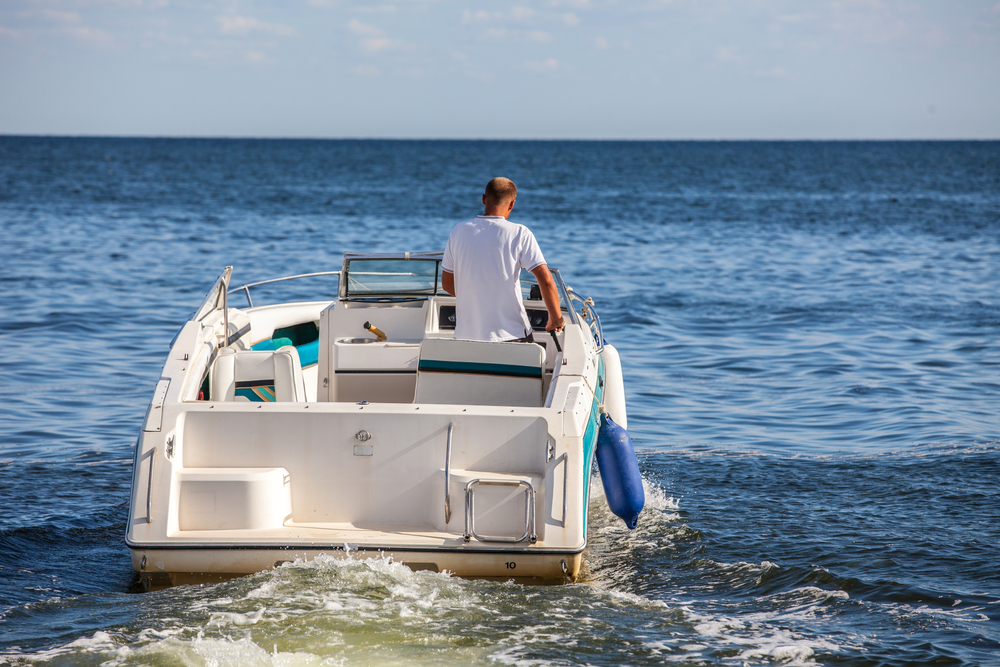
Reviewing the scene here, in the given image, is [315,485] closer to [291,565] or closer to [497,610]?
[291,565]

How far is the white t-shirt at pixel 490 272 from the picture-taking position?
16.3 ft

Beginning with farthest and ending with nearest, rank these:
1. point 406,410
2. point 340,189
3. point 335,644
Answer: point 340,189
point 406,410
point 335,644

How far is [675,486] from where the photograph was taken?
652cm

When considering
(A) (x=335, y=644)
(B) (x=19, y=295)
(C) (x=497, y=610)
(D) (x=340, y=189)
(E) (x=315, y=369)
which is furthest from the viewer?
(D) (x=340, y=189)

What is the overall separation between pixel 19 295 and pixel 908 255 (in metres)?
17.7

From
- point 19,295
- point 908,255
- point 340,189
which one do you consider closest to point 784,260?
point 908,255

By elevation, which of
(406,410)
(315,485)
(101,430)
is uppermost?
(406,410)

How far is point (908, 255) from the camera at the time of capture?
2077 cm

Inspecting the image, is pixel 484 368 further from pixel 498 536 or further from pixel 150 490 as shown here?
pixel 150 490

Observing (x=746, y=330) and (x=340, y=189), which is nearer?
(x=746, y=330)

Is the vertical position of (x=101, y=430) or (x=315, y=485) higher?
(x=315, y=485)

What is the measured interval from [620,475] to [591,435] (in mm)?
260

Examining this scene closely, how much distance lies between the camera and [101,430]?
768 cm

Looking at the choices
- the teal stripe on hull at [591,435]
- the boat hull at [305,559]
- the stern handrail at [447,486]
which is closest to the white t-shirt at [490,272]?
the teal stripe on hull at [591,435]
